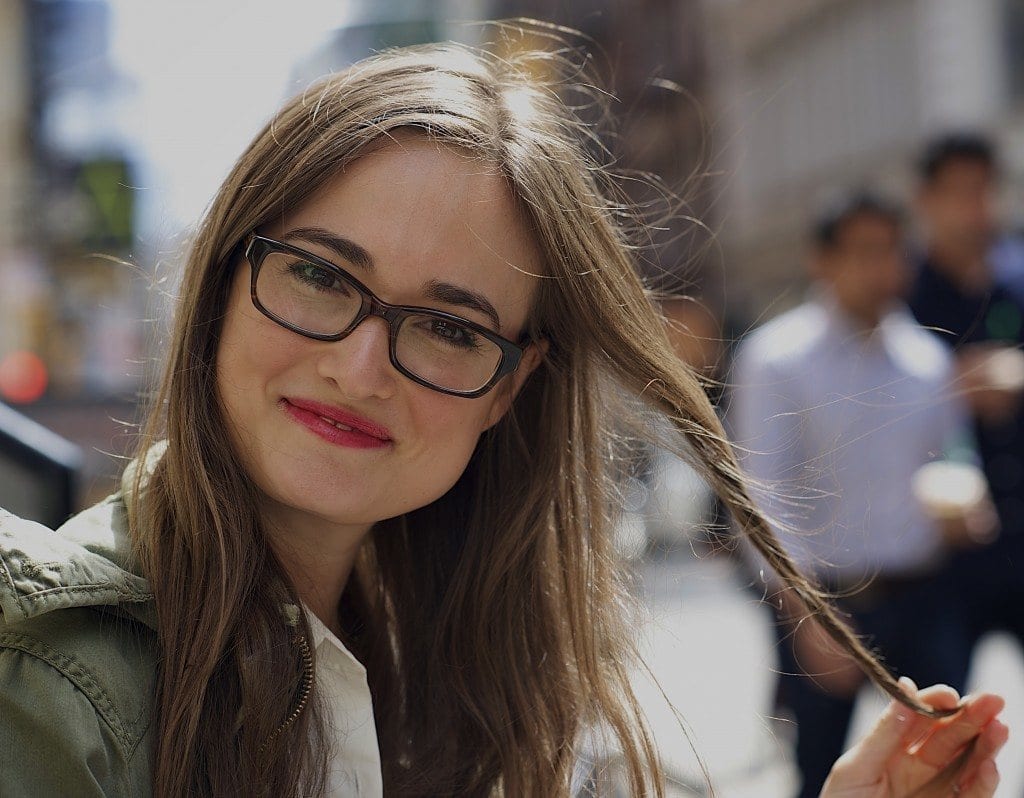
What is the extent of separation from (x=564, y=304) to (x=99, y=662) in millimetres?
936

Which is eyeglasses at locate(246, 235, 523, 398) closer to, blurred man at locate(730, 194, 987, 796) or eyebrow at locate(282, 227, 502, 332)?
eyebrow at locate(282, 227, 502, 332)

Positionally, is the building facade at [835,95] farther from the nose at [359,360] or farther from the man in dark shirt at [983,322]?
A: the nose at [359,360]

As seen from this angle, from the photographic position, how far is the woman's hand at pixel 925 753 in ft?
6.59

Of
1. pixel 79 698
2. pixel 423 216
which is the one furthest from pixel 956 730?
pixel 79 698

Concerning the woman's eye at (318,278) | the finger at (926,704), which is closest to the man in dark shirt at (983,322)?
the finger at (926,704)

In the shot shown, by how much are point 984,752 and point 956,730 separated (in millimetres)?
52

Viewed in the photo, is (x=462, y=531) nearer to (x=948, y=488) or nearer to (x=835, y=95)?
(x=948, y=488)

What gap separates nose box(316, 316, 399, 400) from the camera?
5.98 ft

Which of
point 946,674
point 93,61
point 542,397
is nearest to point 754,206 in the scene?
point 93,61

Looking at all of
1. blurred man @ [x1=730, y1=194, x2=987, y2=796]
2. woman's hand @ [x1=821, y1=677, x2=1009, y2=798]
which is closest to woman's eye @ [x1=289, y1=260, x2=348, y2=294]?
woman's hand @ [x1=821, y1=677, x2=1009, y2=798]

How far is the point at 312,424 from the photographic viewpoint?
1.86m

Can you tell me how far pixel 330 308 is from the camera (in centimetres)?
184

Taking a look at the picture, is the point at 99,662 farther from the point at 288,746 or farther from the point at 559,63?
the point at 559,63

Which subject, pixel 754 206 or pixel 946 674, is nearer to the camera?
pixel 946 674
